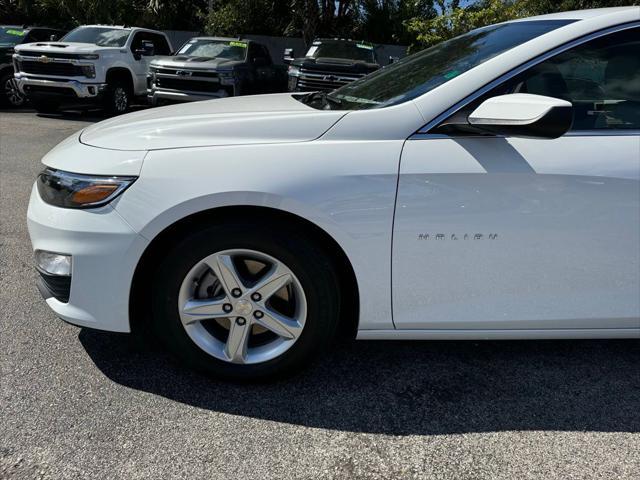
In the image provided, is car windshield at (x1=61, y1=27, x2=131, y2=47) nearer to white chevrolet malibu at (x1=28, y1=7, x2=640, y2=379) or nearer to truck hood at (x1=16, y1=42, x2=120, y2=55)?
truck hood at (x1=16, y1=42, x2=120, y2=55)

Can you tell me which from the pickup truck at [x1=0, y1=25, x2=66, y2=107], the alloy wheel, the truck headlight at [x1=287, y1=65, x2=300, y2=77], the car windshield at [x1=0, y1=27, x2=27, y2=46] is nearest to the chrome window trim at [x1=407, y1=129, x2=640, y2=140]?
the truck headlight at [x1=287, y1=65, x2=300, y2=77]

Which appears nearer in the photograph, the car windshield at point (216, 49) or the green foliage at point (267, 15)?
the car windshield at point (216, 49)

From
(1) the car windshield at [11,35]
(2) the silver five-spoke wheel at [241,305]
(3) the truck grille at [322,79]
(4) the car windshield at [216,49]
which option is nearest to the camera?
(2) the silver five-spoke wheel at [241,305]

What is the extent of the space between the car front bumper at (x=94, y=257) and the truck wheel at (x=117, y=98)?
993cm

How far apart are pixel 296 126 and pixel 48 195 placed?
114 cm

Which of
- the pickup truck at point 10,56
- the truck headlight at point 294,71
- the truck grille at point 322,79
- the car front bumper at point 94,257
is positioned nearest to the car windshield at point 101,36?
the pickup truck at point 10,56

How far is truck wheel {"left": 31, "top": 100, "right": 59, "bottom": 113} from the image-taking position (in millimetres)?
11836

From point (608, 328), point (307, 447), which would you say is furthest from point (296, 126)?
point (608, 328)

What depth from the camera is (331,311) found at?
245 centimetres

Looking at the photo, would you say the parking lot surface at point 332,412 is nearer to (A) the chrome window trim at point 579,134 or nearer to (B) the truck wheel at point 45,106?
(A) the chrome window trim at point 579,134

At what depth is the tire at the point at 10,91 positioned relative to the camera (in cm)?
1237

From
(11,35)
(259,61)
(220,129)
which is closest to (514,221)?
(220,129)

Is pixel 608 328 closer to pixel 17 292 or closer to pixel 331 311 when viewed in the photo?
pixel 331 311

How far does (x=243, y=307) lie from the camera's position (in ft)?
8.00
